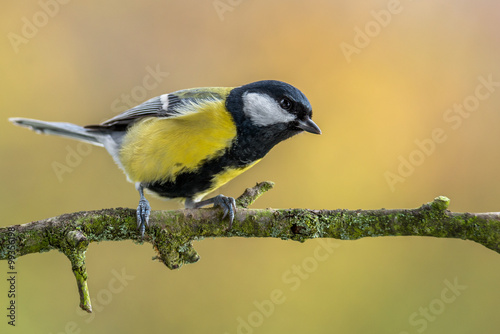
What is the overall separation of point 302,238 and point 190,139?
24.9 inches

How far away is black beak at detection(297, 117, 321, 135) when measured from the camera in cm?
171

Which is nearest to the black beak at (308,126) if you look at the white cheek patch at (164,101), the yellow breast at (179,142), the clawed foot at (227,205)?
the yellow breast at (179,142)

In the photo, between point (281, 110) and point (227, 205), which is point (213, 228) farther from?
point (281, 110)

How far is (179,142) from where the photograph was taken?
1730 mm

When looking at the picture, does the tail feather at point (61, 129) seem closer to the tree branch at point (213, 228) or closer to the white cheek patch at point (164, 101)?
the white cheek patch at point (164, 101)

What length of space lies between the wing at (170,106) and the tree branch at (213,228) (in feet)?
1.86

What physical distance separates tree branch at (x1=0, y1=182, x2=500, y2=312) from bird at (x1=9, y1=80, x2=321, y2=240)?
→ 0.21m

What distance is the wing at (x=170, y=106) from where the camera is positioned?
1841 millimetres

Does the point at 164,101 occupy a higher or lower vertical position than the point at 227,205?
higher

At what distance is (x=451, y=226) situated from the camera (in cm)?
121

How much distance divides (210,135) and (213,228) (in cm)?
44

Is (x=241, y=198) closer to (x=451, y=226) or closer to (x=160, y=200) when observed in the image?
(x=160, y=200)

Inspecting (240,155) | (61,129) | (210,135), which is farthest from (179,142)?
(61,129)

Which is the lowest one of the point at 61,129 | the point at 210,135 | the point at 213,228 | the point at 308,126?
the point at 213,228
